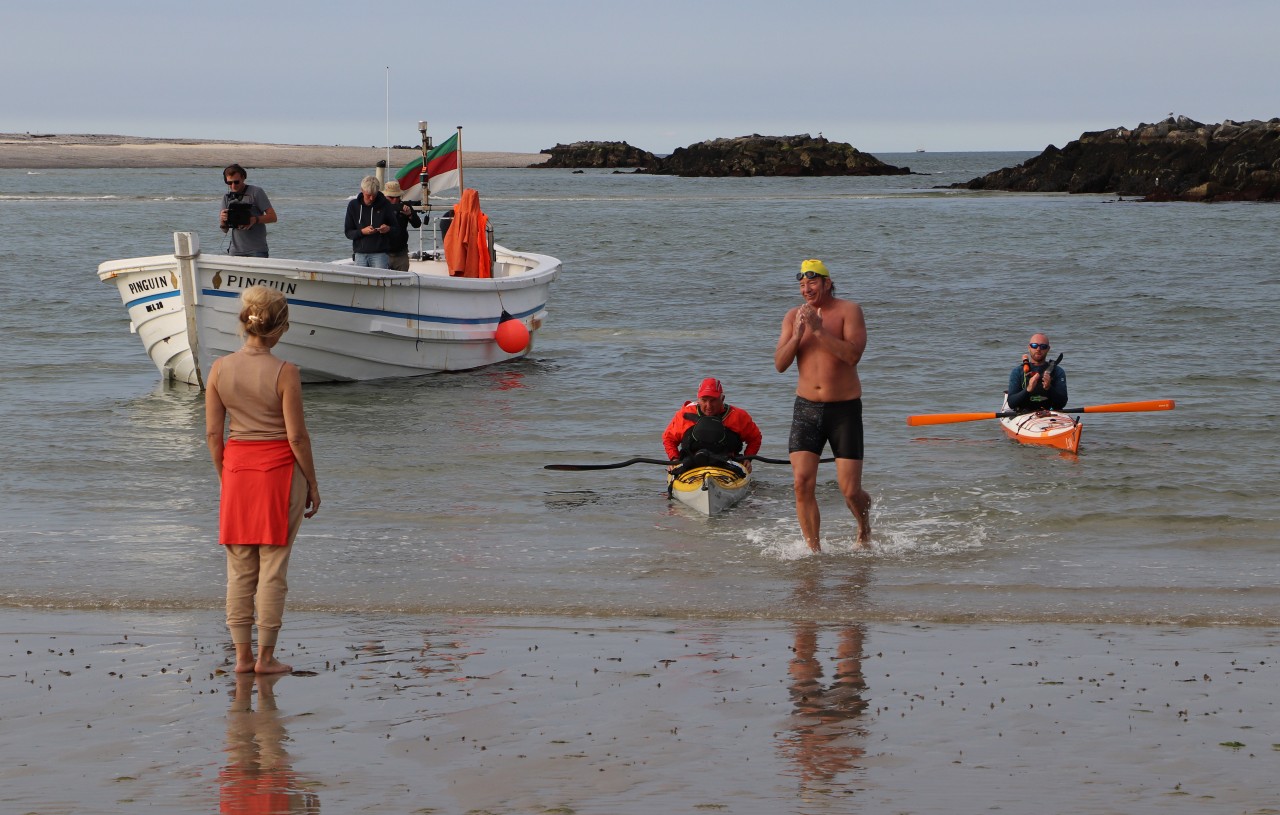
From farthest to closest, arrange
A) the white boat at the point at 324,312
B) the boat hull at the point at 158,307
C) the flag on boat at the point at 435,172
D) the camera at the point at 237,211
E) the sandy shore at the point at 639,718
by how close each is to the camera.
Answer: the flag on boat at the point at 435,172 < the boat hull at the point at 158,307 < the white boat at the point at 324,312 < the camera at the point at 237,211 < the sandy shore at the point at 639,718

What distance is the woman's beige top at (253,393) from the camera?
20.0 feet

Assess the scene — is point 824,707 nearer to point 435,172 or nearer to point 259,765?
point 259,765

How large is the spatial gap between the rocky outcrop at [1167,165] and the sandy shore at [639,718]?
6804 cm

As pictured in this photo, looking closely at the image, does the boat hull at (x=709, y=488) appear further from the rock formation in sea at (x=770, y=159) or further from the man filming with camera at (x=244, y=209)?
the rock formation in sea at (x=770, y=159)

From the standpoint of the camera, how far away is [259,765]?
5.24 m

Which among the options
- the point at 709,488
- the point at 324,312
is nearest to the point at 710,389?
the point at 709,488

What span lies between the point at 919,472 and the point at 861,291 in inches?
779

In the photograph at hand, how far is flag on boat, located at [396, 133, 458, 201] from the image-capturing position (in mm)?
17625

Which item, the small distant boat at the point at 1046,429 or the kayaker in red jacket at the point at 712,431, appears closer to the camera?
the kayaker in red jacket at the point at 712,431

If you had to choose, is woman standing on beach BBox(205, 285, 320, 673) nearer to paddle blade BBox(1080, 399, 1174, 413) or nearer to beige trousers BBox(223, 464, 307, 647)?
beige trousers BBox(223, 464, 307, 647)

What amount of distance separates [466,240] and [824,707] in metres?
12.8

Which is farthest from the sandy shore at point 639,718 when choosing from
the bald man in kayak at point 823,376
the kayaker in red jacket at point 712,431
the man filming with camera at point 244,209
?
the man filming with camera at point 244,209

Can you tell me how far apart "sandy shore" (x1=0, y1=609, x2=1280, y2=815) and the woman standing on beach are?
362 millimetres

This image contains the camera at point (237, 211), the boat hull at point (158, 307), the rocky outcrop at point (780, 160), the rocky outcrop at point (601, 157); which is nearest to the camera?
the camera at point (237, 211)
